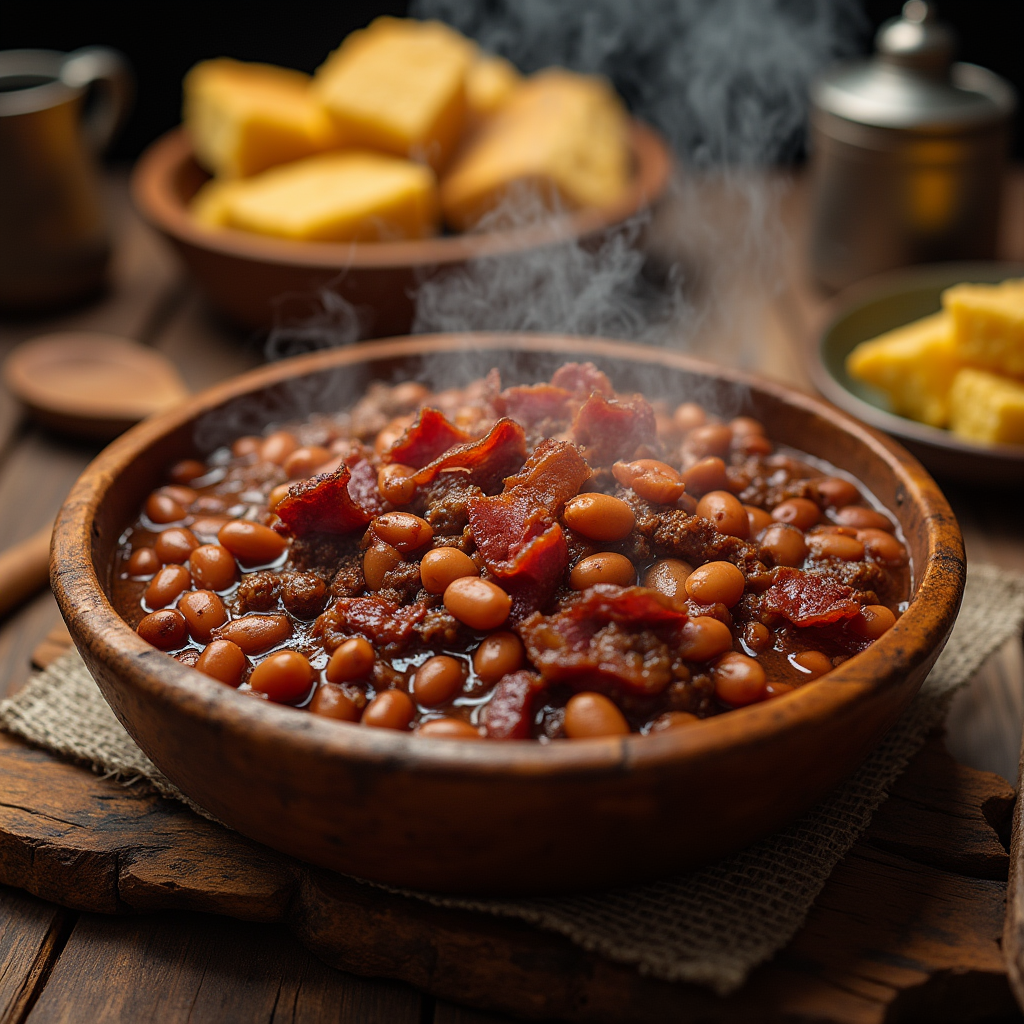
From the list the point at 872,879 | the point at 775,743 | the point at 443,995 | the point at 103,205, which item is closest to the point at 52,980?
the point at 443,995

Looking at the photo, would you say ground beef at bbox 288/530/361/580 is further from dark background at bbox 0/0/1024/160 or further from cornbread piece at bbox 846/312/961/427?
dark background at bbox 0/0/1024/160

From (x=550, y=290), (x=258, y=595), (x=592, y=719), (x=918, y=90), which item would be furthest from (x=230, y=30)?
(x=592, y=719)

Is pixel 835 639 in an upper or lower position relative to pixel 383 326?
upper

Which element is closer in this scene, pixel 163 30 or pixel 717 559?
pixel 717 559

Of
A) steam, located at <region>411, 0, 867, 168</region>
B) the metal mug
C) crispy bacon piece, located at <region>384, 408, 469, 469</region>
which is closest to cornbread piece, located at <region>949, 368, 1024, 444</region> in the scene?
crispy bacon piece, located at <region>384, 408, 469, 469</region>

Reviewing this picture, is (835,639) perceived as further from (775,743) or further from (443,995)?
(443,995)

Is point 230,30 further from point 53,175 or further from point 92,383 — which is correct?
point 92,383
